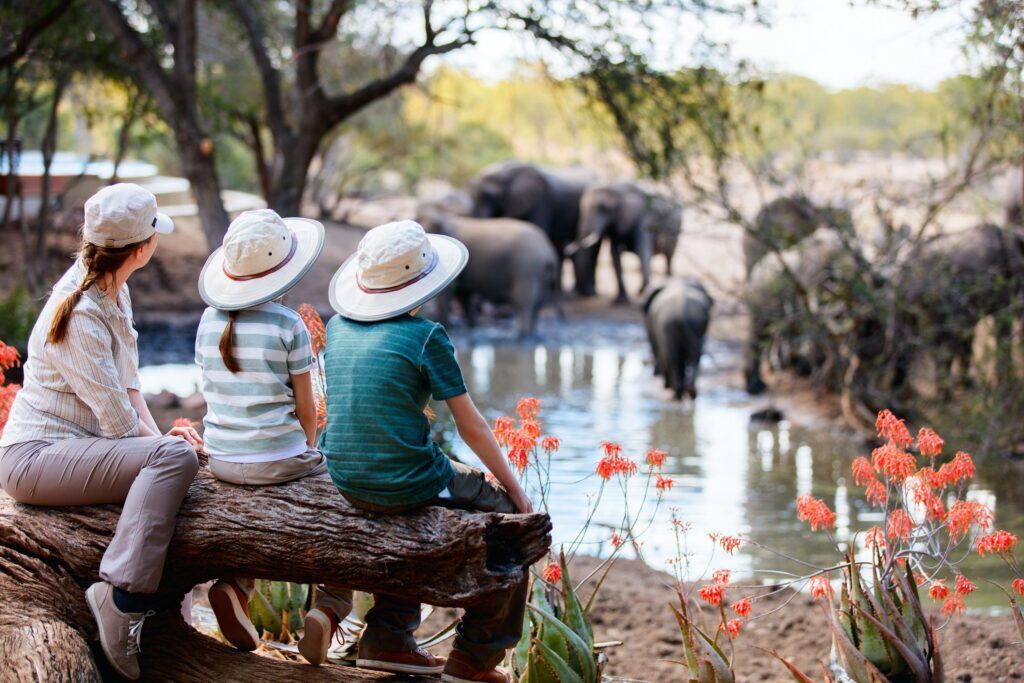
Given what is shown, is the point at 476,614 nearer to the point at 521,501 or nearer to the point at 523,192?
the point at 521,501

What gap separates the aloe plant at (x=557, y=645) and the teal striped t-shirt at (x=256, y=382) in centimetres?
95

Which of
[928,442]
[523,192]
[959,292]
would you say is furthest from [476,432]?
[523,192]

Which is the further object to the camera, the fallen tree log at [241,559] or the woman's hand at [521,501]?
the woman's hand at [521,501]

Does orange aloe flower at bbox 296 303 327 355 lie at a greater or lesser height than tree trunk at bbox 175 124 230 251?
lesser

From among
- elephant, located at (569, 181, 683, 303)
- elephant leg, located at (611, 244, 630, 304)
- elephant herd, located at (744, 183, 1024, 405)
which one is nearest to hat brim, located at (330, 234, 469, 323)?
elephant herd, located at (744, 183, 1024, 405)

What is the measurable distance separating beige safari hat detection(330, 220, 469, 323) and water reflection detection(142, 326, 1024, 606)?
47.3 inches

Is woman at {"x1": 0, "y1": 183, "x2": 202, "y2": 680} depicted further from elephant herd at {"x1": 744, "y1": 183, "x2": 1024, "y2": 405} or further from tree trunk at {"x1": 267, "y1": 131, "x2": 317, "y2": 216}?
tree trunk at {"x1": 267, "y1": 131, "x2": 317, "y2": 216}

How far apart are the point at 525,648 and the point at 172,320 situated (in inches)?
538

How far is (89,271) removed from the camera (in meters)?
3.80

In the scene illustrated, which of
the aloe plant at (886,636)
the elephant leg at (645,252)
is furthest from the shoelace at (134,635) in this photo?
the elephant leg at (645,252)

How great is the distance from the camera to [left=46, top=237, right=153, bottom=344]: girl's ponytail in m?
3.70

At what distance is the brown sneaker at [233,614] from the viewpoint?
401 cm

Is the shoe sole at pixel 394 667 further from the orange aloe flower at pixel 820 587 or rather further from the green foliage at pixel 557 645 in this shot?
the orange aloe flower at pixel 820 587

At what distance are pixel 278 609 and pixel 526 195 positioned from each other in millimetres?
18656
